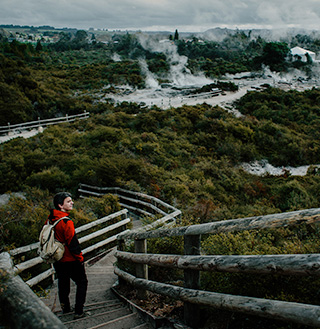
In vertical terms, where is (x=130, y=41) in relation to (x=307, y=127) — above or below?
above

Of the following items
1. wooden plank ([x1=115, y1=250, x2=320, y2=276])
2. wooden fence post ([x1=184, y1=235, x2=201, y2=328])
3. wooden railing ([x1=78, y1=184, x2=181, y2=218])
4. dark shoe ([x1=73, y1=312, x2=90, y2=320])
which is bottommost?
wooden railing ([x1=78, y1=184, x2=181, y2=218])

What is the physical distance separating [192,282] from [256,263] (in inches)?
32.7

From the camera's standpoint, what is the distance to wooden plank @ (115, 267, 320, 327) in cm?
175

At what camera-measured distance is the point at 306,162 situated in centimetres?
1766

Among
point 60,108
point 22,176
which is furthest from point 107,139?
point 60,108

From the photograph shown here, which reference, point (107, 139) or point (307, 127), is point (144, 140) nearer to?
point (107, 139)

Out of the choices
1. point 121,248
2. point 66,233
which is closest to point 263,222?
point 66,233

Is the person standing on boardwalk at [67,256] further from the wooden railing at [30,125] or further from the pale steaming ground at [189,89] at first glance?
the wooden railing at [30,125]

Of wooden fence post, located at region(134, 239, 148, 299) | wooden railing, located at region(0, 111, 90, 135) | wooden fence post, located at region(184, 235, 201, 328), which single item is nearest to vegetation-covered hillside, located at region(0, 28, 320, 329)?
wooden fence post, located at region(184, 235, 201, 328)

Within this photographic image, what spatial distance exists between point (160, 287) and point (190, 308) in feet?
1.43

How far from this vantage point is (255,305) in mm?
2061

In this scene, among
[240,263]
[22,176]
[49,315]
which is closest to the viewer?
[49,315]

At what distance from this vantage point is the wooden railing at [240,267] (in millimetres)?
1817

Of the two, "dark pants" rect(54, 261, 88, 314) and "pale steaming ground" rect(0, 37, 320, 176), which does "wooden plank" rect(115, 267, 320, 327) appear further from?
"pale steaming ground" rect(0, 37, 320, 176)
